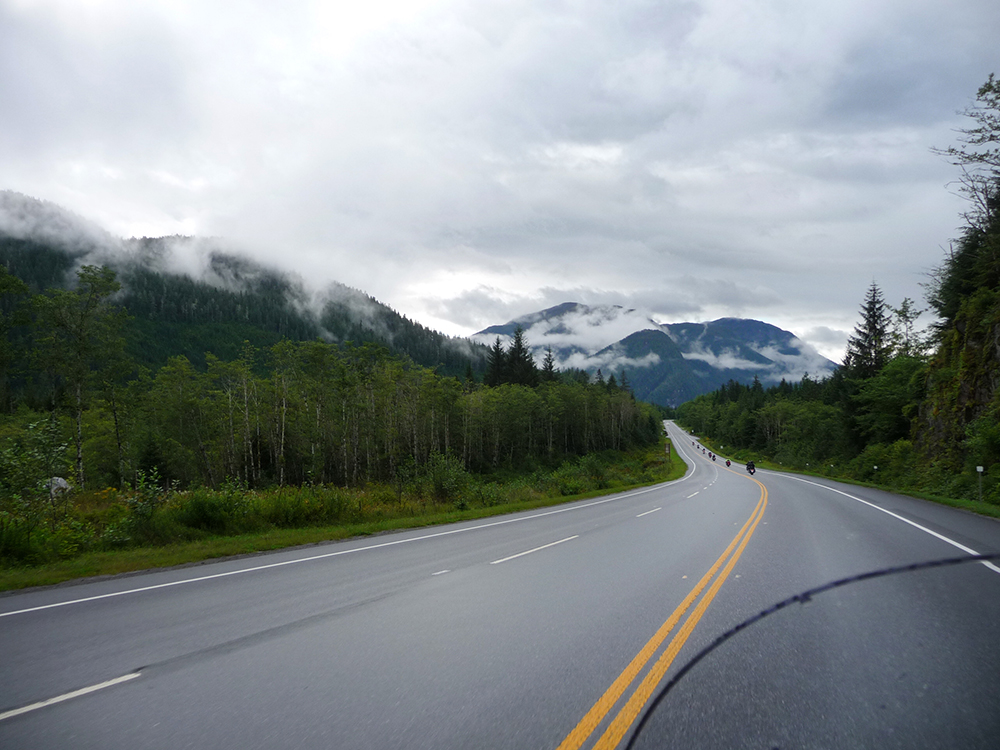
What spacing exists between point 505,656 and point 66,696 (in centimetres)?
339

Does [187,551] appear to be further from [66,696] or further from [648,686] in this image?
[648,686]

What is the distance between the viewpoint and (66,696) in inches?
154

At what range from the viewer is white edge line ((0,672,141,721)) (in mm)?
3637

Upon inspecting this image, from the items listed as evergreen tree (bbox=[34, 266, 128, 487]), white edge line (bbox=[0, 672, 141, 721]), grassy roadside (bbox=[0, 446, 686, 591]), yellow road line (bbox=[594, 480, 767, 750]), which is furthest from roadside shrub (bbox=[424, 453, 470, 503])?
white edge line (bbox=[0, 672, 141, 721])

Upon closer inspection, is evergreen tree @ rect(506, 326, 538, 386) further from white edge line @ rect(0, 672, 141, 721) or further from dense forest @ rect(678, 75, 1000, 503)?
white edge line @ rect(0, 672, 141, 721)

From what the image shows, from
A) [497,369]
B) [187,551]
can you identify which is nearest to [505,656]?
[187,551]

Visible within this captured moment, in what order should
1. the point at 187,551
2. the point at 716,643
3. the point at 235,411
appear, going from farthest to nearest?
1. the point at 235,411
2. the point at 187,551
3. the point at 716,643

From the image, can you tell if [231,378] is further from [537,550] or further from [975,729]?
[975,729]

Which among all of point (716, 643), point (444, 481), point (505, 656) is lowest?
point (444, 481)

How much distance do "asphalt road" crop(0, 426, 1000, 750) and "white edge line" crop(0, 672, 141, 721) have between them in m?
0.03

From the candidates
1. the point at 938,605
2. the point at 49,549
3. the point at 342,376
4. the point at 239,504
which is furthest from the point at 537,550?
the point at 342,376

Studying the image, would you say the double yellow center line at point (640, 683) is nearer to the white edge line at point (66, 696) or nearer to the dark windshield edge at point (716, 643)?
the dark windshield edge at point (716, 643)

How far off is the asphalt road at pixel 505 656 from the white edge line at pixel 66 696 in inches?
1.3

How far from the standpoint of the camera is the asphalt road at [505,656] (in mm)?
3346
